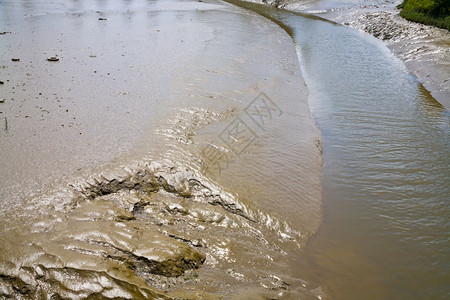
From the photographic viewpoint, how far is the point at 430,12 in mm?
16750

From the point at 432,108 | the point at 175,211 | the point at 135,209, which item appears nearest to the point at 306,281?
the point at 175,211

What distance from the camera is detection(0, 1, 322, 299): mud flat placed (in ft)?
10.7

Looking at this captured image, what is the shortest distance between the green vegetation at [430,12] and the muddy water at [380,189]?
22.4 feet

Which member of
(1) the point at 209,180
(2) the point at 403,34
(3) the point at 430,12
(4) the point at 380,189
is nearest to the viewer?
(1) the point at 209,180

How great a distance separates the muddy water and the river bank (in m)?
0.90

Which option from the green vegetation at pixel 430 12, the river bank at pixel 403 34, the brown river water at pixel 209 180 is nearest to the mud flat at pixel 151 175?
the brown river water at pixel 209 180

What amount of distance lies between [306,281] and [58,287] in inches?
92.1

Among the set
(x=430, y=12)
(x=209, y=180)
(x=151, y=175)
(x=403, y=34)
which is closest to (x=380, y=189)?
(x=209, y=180)

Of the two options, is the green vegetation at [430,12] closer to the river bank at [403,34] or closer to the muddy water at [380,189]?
the river bank at [403,34]

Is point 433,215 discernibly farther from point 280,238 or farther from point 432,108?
point 432,108

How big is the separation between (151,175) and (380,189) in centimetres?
341

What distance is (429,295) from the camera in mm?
3738

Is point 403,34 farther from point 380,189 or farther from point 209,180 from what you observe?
point 209,180

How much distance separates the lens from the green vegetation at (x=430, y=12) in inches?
611
